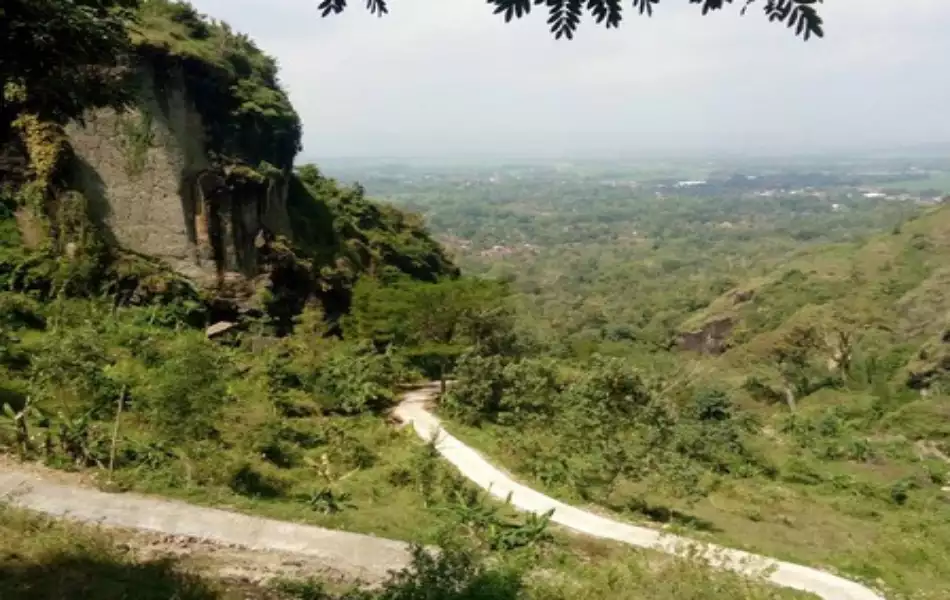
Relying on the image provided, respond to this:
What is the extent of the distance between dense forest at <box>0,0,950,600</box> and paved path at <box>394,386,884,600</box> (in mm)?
505

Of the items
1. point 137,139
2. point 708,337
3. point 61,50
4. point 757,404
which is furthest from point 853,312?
point 61,50

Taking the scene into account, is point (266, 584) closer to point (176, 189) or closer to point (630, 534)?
point (630, 534)

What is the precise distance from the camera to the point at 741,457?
2070cm

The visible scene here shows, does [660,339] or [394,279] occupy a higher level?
[394,279]

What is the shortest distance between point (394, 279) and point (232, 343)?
8751mm

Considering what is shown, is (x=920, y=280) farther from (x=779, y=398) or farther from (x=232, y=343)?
(x=232, y=343)

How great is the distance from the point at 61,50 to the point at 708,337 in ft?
187

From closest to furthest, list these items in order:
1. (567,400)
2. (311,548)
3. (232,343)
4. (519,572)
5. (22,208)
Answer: (519,572)
(311,548)
(567,400)
(22,208)
(232,343)

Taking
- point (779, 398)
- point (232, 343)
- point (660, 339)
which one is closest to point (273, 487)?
point (232, 343)

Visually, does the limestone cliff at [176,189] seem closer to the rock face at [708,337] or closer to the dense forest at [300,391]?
the dense forest at [300,391]

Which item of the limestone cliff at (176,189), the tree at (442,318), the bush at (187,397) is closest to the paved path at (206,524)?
the bush at (187,397)

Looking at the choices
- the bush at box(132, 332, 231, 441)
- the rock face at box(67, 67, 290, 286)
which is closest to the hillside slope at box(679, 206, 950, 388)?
the rock face at box(67, 67, 290, 286)

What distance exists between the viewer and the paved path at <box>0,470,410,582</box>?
9.32 m

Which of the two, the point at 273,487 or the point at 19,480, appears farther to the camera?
the point at 273,487
